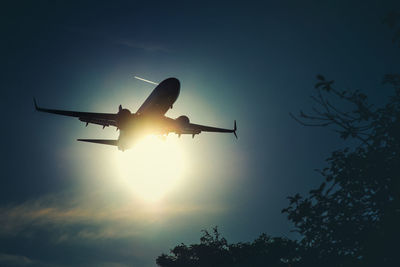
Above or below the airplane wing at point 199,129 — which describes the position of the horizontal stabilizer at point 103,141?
above

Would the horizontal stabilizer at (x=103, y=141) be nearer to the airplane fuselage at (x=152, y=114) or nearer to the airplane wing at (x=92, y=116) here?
the airplane wing at (x=92, y=116)

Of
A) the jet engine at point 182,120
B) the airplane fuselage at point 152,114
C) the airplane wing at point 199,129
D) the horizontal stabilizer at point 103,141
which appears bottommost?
the airplane fuselage at point 152,114

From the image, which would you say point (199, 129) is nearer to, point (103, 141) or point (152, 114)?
point (152, 114)

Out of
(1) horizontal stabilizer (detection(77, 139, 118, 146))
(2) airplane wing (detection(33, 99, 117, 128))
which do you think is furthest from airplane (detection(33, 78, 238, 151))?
(1) horizontal stabilizer (detection(77, 139, 118, 146))

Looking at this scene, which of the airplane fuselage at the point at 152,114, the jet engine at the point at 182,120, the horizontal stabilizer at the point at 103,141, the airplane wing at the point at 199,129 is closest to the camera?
the airplane fuselage at the point at 152,114

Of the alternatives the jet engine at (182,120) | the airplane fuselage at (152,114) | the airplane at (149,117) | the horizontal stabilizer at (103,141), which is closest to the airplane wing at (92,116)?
the airplane at (149,117)

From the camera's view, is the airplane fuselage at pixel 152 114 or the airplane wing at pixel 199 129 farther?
the airplane wing at pixel 199 129

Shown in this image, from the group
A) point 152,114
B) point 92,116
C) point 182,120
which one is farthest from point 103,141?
point 152,114

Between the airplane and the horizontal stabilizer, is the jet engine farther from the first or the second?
the horizontal stabilizer

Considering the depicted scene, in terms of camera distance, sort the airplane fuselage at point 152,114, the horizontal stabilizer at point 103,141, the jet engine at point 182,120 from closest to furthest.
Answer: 1. the airplane fuselage at point 152,114
2. the jet engine at point 182,120
3. the horizontal stabilizer at point 103,141

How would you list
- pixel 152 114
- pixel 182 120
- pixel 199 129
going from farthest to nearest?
pixel 199 129
pixel 182 120
pixel 152 114

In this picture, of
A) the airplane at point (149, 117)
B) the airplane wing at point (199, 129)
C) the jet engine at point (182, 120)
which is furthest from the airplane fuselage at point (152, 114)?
the airplane wing at point (199, 129)

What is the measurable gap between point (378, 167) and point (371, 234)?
7.87 feet

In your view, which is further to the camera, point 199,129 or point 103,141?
point 103,141
